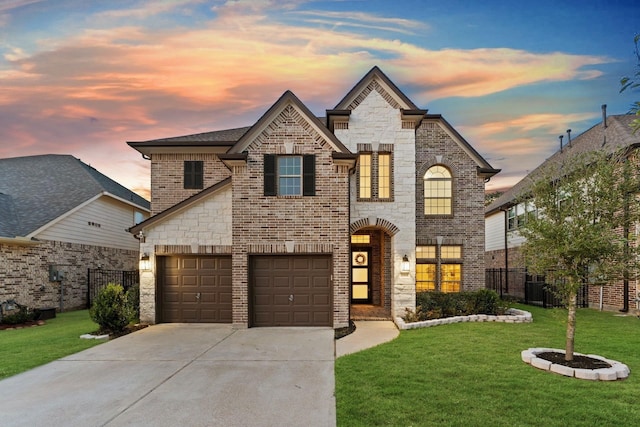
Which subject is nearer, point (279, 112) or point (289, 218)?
point (289, 218)

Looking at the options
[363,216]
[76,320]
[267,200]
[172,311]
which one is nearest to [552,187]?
[363,216]

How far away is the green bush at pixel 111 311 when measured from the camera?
1142 centimetres

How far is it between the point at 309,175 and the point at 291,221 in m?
1.72

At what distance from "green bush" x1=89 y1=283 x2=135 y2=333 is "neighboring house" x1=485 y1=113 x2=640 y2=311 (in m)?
11.8

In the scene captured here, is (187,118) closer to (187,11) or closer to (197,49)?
(197,49)

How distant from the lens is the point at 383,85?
1417 centimetres

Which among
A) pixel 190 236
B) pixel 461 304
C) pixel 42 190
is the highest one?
pixel 42 190

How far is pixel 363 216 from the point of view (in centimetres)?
1393

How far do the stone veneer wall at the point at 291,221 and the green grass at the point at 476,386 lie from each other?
374 cm

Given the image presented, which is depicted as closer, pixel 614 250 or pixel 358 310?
pixel 614 250

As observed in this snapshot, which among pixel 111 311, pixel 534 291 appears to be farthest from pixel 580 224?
pixel 534 291

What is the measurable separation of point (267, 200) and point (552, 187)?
8318mm

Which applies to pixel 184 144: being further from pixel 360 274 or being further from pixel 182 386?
pixel 182 386

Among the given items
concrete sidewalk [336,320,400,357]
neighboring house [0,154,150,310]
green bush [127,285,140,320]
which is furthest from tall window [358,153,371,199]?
neighboring house [0,154,150,310]
